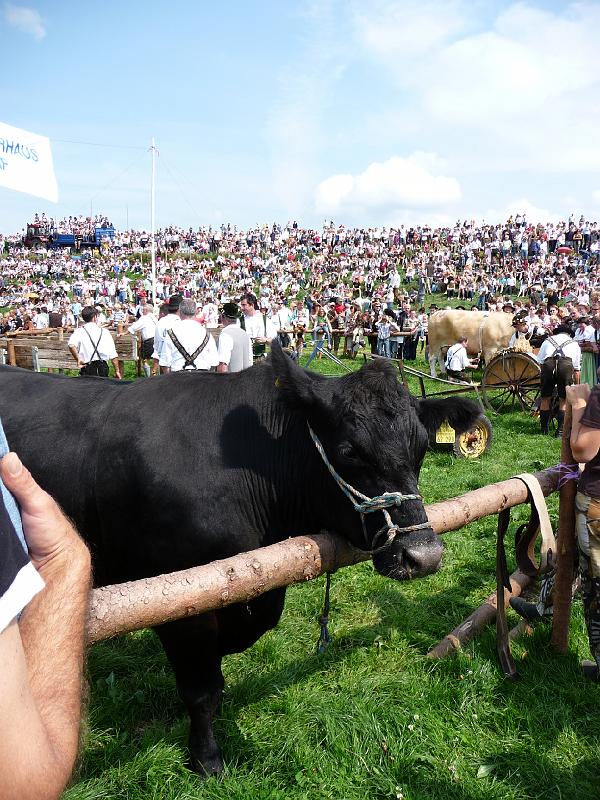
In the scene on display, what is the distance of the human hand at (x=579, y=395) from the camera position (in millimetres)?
3284

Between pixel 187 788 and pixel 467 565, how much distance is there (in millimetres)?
3234

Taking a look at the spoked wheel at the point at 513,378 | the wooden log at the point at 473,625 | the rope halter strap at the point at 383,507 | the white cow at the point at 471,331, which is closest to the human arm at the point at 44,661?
the rope halter strap at the point at 383,507

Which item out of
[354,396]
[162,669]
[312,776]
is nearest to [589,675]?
[312,776]

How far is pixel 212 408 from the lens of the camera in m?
3.21

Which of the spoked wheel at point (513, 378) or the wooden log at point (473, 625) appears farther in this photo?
the spoked wheel at point (513, 378)

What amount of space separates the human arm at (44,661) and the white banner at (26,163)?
5.48 feet

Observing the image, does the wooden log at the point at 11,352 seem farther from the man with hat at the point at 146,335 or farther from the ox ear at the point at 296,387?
the ox ear at the point at 296,387

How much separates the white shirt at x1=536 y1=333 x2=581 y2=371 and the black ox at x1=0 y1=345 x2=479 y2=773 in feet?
30.3

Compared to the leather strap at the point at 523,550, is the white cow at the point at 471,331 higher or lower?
higher

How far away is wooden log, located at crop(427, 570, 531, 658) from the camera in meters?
3.79

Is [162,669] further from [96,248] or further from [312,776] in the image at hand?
[96,248]

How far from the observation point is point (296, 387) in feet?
9.37

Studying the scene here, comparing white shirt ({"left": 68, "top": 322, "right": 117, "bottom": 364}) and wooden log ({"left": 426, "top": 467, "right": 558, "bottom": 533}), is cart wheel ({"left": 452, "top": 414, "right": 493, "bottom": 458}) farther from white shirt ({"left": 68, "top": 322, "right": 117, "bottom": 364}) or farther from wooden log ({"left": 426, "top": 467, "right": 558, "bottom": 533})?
white shirt ({"left": 68, "top": 322, "right": 117, "bottom": 364})

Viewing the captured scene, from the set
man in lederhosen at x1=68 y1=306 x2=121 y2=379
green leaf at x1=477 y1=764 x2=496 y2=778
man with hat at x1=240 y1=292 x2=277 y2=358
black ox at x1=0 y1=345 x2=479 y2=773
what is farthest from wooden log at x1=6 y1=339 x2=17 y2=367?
green leaf at x1=477 y1=764 x2=496 y2=778
